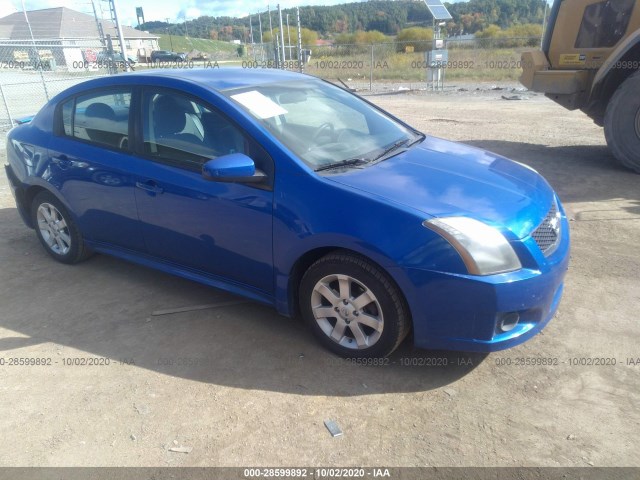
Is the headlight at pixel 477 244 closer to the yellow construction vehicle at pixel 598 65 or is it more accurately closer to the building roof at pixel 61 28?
the yellow construction vehicle at pixel 598 65

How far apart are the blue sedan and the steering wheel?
0.04 ft

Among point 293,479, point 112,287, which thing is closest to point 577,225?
point 293,479

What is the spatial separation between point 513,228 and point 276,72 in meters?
2.45

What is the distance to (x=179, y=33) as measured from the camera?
74.2 meters

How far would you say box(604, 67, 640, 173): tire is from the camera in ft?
22.6

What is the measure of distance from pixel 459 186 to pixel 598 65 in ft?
21.2

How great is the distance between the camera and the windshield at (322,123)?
10.9 ft

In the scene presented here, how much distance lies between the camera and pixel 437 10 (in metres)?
19.2

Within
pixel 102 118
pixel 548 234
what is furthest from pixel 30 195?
pixel 548 234

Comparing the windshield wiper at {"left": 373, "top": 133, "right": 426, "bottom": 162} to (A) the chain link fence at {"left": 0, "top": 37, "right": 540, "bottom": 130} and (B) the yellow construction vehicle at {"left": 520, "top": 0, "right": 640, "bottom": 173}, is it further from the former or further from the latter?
(A) the chain link fence at {"left": 0, "top": 37, "right": 540, "bottom": 130}

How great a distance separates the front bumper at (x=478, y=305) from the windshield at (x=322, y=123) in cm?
104

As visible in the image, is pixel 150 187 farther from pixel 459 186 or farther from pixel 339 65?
pixel 339 65

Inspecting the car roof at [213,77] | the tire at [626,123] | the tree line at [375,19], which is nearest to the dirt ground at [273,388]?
the car roof at [213,77]

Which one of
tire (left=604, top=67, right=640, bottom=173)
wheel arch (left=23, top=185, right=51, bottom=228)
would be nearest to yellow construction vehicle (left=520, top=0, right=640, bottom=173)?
tire (left=604, top=67, right=640, bottom=173)
